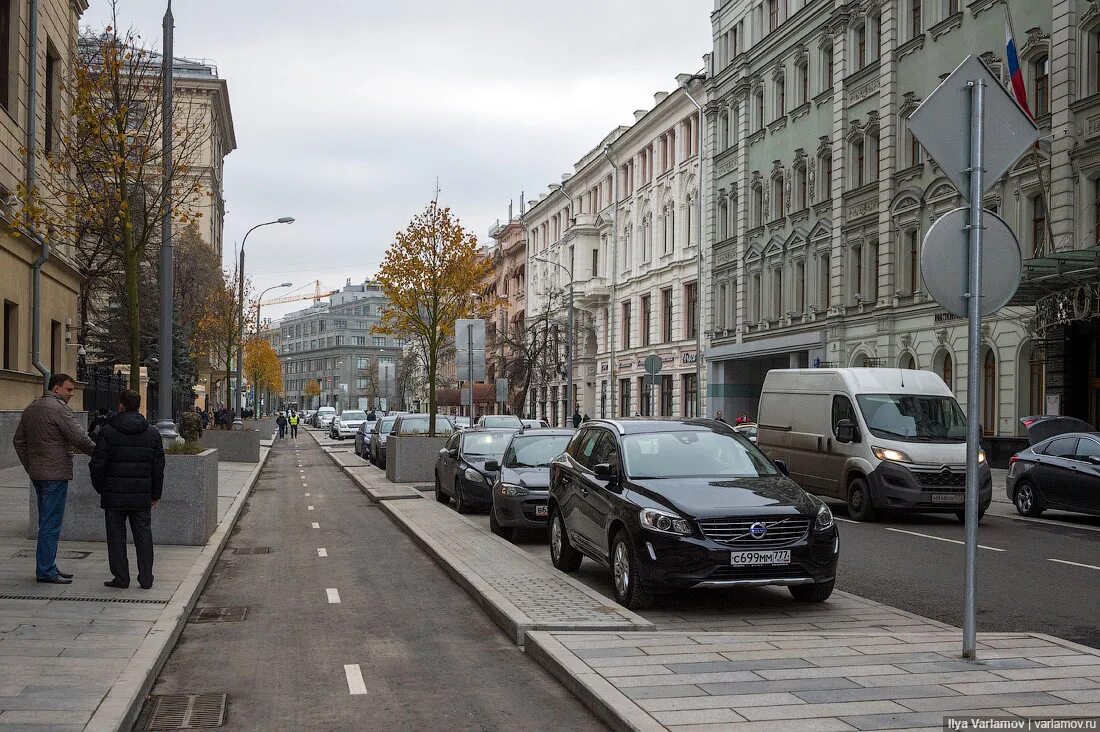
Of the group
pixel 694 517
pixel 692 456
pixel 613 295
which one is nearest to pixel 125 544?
pixel 694 517

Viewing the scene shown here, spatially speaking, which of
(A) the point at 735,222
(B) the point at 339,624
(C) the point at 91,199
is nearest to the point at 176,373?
(A) the point at 735,222

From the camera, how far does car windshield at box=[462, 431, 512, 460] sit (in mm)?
20462

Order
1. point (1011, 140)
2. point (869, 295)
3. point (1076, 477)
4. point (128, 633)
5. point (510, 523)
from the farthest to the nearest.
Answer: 1. point (869, 295)
2. point (1076, 477)
3. point (510, 523)
4. point (128, 633)
5. point (1011, 140)

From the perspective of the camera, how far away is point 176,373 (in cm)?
5125

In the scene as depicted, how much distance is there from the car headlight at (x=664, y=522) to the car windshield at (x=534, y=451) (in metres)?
6.91

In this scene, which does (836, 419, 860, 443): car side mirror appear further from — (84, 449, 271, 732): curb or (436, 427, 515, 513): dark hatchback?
(84, 449, 271, 732): curb

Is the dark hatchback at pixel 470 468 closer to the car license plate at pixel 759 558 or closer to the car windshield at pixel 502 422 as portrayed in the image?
the car license plate at pixel 759 558

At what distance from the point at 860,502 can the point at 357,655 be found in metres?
12.3

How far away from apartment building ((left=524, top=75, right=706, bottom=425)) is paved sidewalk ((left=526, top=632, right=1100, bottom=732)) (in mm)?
42006

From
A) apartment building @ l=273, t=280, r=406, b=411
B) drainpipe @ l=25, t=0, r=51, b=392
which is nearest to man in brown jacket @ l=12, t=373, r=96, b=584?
drainpipe @ l=25, t=0, r=51, b=392

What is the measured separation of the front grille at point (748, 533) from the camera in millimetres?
9461

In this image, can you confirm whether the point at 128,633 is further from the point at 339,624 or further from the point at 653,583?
the point at 653,583

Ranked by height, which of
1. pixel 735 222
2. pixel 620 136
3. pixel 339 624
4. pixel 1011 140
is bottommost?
pixel 339 624

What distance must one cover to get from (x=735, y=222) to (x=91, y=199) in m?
37.8
